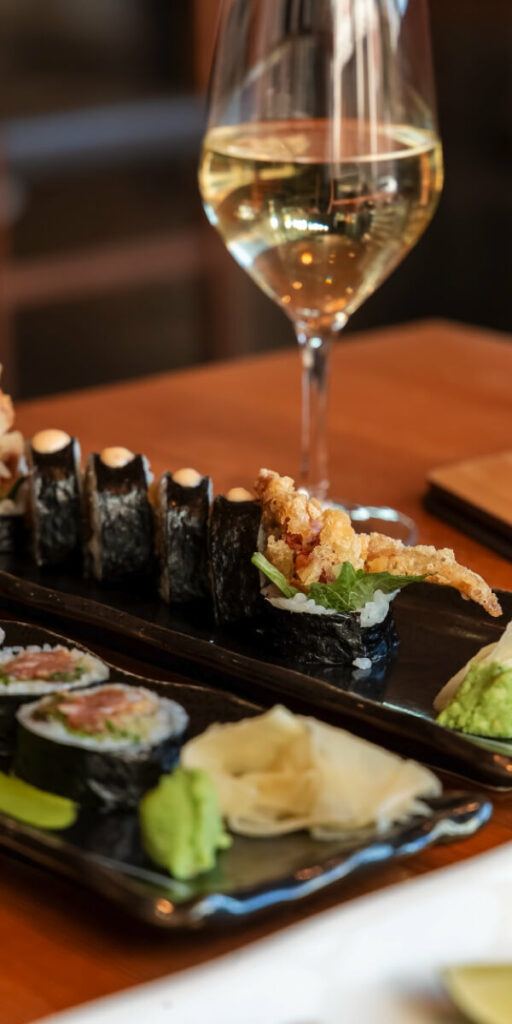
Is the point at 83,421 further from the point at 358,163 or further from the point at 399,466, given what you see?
the point at 358,163

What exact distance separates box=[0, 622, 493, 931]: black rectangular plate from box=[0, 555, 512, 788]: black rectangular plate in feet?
0.30

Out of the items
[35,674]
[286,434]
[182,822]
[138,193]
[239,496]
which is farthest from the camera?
[138,193]

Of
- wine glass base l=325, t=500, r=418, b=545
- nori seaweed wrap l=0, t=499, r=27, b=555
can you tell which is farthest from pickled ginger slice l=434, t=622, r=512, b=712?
nori seaweed wrap l=0, t=499, r=27, b=555

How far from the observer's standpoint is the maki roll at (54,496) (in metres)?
1.19

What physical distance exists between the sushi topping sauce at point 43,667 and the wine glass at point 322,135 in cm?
51

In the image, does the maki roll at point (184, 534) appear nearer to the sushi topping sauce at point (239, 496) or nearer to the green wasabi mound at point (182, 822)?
the sushi topping sauce at point (239, 496)

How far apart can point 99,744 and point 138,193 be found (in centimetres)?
361

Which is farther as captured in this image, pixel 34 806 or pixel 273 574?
pixel 273 574

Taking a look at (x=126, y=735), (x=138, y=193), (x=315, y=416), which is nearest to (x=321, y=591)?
(x=126, y=735)

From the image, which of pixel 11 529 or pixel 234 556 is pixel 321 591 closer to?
pixel 234 556

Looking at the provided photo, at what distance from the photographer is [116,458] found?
3.89 ft

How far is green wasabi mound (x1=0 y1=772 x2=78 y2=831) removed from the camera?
748 mm

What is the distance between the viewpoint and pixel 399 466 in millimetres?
1571

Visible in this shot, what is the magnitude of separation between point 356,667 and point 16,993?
404 millimetres
